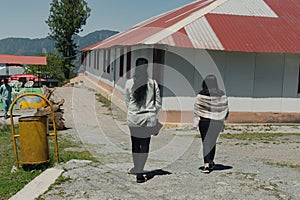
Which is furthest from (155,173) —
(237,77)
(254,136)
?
(237,77)

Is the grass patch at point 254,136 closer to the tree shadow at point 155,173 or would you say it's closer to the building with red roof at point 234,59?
the building with red roof at point 234,59

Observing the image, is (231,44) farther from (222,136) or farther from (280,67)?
(222,136)

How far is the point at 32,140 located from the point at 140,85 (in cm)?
211

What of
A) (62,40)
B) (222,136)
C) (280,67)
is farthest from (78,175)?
(62,40)

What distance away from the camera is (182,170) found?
579 centimetres

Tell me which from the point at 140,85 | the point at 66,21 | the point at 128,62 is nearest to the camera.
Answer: the point at 140,85

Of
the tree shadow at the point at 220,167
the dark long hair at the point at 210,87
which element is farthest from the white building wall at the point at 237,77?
the dark long hair at the point at 210,87

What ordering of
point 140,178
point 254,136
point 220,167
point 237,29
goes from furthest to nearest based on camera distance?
point 237,29 < point 254,136 < point 220,167 < point 140,178

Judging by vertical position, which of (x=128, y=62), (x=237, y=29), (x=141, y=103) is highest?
(x=237, y=29)

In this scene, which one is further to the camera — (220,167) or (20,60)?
(20,60)

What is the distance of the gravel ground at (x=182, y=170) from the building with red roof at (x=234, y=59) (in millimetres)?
1546

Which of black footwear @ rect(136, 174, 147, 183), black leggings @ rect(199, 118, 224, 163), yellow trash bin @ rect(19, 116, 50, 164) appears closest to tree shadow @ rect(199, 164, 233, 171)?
black leggings @ rect(199, 118, 224, 163)

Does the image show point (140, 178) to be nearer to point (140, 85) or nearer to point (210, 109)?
point (140, 85)

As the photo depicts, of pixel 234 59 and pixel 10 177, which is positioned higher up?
pixel 234 59
